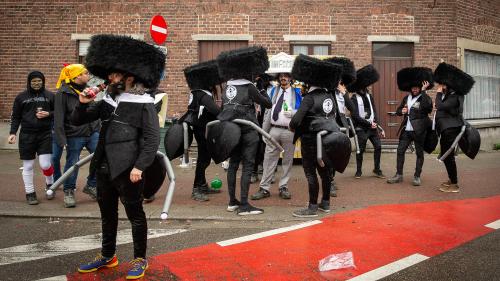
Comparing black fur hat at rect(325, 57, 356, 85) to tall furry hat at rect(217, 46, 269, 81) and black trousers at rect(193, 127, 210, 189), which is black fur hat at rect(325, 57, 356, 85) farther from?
black trousers at rect(193, 127, 210, 189)

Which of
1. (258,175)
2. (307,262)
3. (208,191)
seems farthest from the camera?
(258,175)

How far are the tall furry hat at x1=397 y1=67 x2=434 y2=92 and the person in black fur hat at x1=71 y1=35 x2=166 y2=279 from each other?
5.75 metres

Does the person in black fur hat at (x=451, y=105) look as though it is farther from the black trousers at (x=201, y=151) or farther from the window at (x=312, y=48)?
the window at (x=312, y=48)

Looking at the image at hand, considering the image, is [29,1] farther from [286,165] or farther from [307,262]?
[307,262]

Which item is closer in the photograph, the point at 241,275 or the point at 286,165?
the point at 241,275

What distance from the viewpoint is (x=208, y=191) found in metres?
7.70

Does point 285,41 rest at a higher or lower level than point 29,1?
lower

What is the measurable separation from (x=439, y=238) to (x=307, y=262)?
1725 mm

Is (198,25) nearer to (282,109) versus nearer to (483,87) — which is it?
(282,109)


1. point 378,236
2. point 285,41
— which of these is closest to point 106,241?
point 378,236

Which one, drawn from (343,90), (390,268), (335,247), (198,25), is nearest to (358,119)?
(343,90)

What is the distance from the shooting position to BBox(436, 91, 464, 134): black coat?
753cm

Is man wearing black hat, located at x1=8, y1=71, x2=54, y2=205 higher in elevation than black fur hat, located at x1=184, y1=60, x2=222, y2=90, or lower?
lower

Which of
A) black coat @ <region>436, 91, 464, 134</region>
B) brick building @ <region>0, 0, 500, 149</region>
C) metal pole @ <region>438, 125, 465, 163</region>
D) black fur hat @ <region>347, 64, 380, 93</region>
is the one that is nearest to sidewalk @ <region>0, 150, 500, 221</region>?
metal pole @ <region>438, 125, 465, 163</region>
